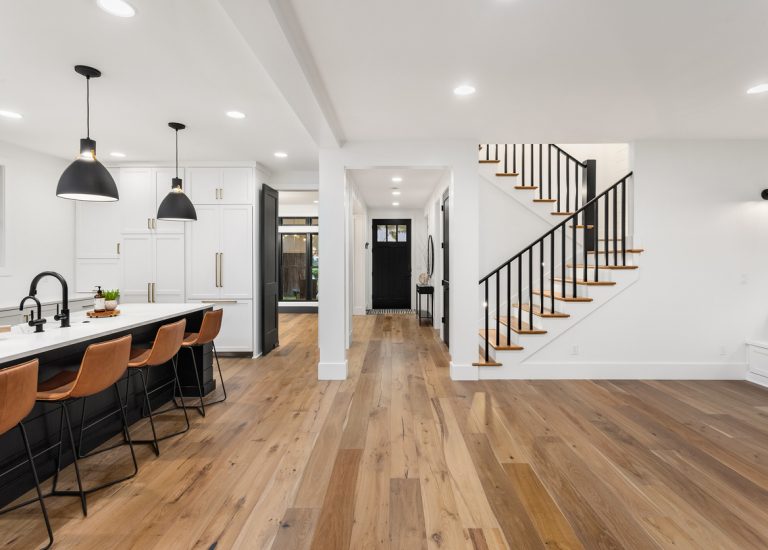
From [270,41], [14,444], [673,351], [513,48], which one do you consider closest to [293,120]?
[270,41]

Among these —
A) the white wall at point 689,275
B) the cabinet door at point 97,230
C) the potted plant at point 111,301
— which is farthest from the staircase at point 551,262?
the cabinet door at point 97,230

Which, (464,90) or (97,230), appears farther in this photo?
(97,230)

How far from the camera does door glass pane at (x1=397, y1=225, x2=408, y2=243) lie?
9445 millimetres

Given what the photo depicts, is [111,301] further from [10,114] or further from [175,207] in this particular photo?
[10,114]

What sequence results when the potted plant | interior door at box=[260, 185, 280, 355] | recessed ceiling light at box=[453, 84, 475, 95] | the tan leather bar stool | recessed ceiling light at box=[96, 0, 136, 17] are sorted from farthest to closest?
interior door at box=[260, 185, 280, 355]
the potted plant
recessed ceiling light at box=[453, 84, 475, 95]
the tan leather bar stool
recessed ceiling light at box=[96, 0, 136, 17]

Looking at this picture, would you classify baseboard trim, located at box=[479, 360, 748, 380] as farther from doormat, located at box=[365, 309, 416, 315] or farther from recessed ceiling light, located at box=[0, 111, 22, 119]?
recessed ceiling light, located at box=[0, 111, 22, 119]

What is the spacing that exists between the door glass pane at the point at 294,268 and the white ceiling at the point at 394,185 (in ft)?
7.33

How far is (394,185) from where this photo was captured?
6.51 meters

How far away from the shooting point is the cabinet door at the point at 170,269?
16.4 feet

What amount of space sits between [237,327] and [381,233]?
16.7ft

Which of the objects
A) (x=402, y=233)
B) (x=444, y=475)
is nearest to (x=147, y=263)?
(x=444, y=475)

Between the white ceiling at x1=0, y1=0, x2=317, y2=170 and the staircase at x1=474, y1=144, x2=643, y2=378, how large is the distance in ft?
9.70

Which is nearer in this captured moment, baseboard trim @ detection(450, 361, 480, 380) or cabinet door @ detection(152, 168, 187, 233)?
baseboard trim @ detection(450, 361, 480, 380)

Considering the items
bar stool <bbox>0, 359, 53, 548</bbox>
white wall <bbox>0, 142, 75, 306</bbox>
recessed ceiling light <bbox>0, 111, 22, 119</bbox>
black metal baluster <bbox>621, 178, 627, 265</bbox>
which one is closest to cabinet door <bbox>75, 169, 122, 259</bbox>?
white wall <bbox>0, 142, 75, 306</bbox>
